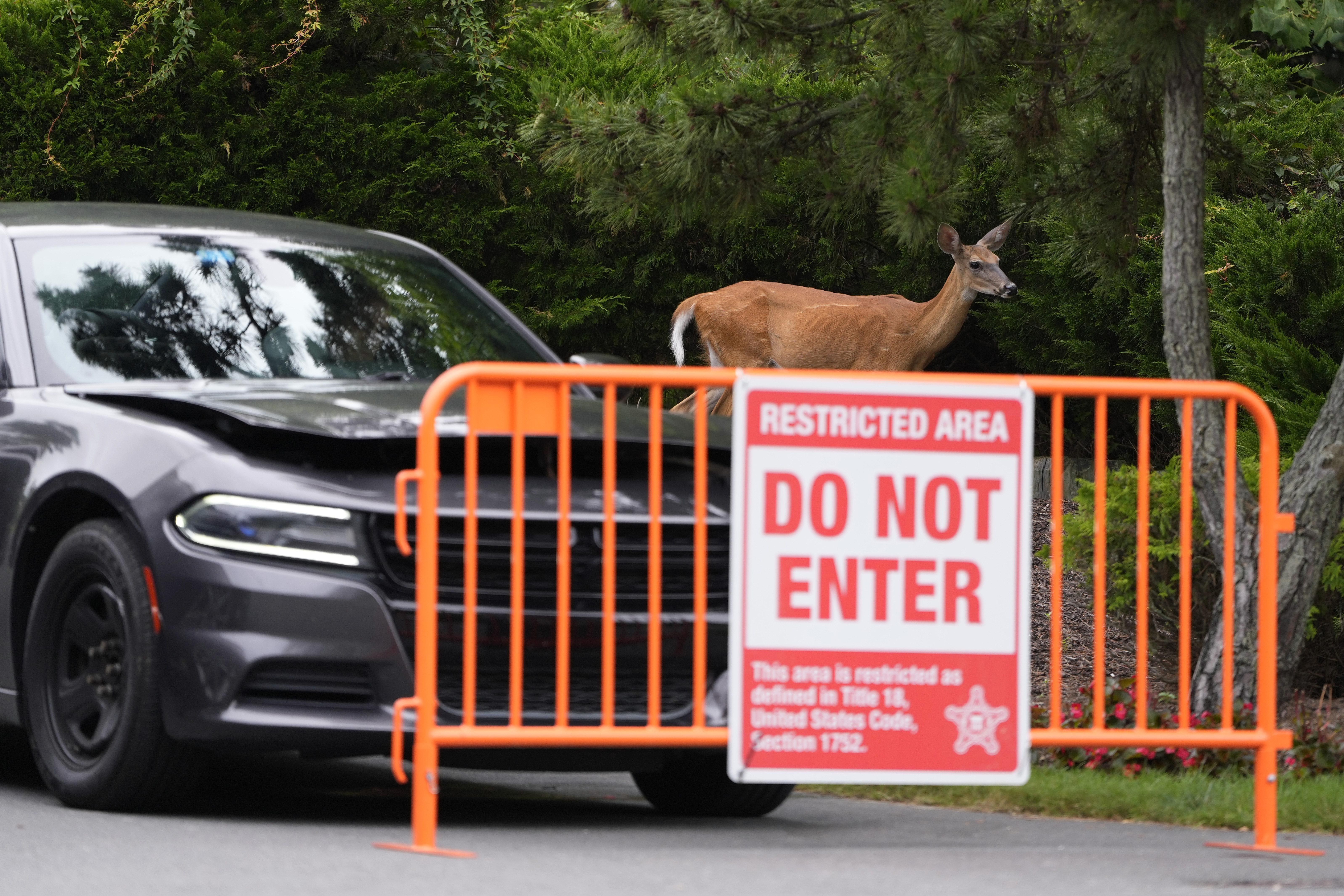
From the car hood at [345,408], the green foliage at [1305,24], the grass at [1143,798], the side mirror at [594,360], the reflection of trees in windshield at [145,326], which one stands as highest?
the green foliage at [1305,24]

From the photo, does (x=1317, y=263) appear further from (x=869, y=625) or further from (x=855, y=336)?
(x=869, y=625)

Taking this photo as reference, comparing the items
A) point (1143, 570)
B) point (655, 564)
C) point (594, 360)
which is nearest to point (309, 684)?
point (655, 564)

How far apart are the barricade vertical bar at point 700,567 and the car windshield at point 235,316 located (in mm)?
1361

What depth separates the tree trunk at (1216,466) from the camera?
794 centimetres

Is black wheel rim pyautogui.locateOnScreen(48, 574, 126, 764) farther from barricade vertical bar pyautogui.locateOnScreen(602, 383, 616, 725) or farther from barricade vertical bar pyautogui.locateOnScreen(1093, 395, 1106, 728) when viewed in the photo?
barricade vertical bar pyautogui.locateOnScreen(1093, 395, 1106, 728)

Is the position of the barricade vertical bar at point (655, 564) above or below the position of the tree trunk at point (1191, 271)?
below

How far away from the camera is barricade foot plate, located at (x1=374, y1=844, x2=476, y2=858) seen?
5.11 meters

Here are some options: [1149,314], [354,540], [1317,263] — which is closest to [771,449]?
[354,540]

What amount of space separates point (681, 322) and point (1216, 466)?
8.59m

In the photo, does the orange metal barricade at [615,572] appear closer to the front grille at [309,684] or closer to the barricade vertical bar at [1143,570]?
the barricade vertical bar at [1143,570]

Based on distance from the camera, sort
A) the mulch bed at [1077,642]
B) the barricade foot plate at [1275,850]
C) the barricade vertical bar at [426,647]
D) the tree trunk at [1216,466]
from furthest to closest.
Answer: the mulch bed at [1077,642] → the tree trunk at [1216,466] → the barricade foot plate at [1275,850] → the barricade vertical bar at [426,647]

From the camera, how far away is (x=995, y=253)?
54.0 ft

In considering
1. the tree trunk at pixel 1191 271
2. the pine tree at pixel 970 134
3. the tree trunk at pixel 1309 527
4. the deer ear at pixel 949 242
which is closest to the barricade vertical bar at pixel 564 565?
the pine tree at pixel 970 134

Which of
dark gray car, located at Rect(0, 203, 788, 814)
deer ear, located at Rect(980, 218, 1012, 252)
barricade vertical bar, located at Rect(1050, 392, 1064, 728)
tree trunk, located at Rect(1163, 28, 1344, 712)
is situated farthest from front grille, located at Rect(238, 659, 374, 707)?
deer ear, located at Rect(980, 218, 1012, 252)
